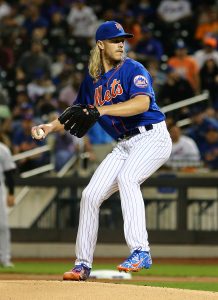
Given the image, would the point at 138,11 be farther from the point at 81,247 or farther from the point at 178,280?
the point at 81,247

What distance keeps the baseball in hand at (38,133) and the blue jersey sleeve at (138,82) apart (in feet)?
2.43

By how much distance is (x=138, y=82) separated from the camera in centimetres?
757

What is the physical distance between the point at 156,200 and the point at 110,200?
0.67m

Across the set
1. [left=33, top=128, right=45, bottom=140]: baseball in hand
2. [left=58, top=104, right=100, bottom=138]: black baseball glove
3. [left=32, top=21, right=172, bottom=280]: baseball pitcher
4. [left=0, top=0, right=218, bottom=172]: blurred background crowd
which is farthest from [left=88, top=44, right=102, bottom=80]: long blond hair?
[left=0, top=0, right=218, bottom=172]: blurred background crowd

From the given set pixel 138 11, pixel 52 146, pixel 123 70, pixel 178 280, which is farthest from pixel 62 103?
pixel 123 70

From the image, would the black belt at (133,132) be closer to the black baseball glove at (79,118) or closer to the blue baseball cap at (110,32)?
the black baseball glove at (79,118)

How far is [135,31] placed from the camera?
19000mm

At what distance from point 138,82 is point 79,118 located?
55 cm

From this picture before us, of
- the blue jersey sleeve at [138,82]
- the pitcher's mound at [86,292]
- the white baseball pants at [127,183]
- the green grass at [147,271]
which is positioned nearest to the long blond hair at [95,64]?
the blue jersey sleeve at [138,82]

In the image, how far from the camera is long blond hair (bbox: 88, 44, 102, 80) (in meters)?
7.84

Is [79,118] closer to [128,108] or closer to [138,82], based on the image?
[128,108]

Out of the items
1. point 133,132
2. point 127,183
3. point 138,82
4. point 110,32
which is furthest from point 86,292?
point 110,32

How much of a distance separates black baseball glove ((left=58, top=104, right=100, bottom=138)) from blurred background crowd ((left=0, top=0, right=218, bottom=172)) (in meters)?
7.25

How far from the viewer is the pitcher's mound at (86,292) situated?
6590mm
